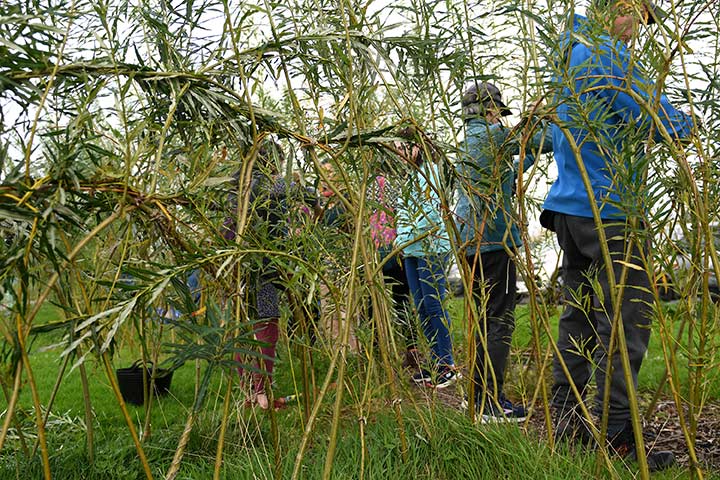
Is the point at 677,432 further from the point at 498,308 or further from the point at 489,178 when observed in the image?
the point at 489,178

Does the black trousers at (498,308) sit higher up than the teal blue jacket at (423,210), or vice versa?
the teal blue jacket at (423,210)

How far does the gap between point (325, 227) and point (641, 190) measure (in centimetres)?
103

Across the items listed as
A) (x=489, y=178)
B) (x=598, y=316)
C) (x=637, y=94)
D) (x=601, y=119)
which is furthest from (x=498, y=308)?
(x=637, y=94)

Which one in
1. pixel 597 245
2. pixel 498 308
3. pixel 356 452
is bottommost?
pixel 356 452

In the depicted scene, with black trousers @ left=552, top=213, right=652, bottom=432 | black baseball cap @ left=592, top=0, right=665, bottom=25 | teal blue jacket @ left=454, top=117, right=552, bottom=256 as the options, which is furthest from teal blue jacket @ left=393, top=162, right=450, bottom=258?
black baseball cap @ left=592, top=0, right=665, bottom=25

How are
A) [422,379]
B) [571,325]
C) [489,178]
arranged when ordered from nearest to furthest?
[489,178] < [422,379] < [571,325]

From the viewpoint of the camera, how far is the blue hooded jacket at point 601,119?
6.95ft

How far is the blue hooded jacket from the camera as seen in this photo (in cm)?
212

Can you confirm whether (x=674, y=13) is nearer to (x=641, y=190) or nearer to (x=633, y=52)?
(x=633, y=52)

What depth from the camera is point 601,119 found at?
2184mm

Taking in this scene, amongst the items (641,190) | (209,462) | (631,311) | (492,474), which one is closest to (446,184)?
(641,190)

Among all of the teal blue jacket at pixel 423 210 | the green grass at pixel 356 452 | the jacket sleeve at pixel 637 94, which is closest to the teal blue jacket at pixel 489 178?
the teal blue jacket at pixel 423 210

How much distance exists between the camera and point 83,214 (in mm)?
1867

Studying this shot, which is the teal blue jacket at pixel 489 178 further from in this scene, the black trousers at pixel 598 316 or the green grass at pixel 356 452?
the green grass at pixel 356 452
